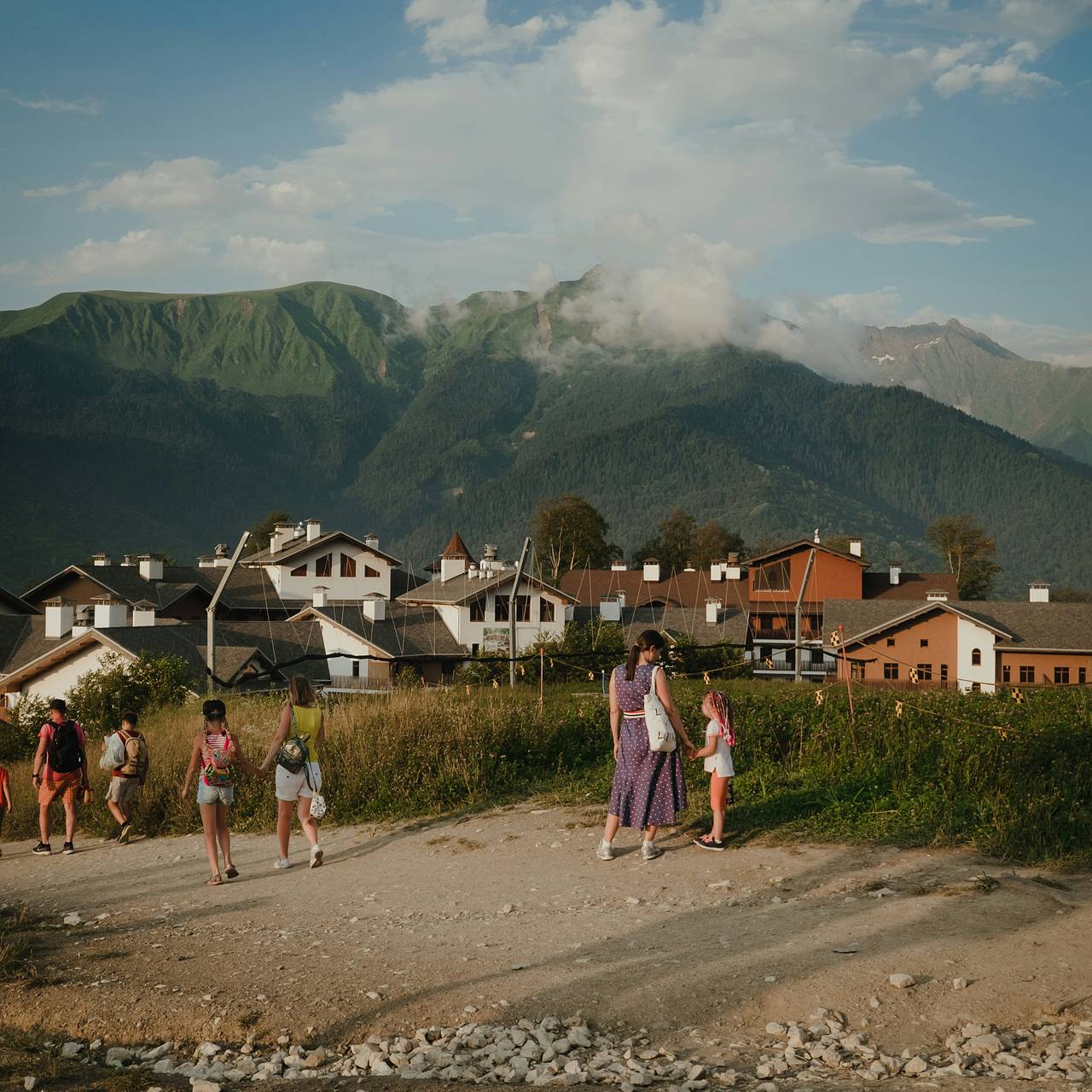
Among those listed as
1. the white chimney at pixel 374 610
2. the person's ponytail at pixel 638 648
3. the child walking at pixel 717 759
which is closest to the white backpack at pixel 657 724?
the person's ponytail at pixel 638 648

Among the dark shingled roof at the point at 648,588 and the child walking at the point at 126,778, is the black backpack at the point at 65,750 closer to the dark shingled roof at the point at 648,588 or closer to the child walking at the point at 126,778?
the child walking at the point at 126,778

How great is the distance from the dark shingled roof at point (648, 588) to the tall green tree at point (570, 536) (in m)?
21.9

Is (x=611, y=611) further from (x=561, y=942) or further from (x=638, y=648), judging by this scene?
(x=561, y=942)

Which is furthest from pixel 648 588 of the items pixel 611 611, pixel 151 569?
pixel 151 569

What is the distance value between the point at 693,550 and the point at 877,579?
35.8 meters

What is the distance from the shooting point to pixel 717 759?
9.80 meters

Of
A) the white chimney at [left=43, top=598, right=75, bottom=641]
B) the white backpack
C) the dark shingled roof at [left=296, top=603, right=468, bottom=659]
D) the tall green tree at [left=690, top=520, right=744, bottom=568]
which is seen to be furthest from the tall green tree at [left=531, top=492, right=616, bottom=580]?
the white backpack

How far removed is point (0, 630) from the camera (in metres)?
41.9

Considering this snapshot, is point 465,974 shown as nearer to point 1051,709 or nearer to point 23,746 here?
point 1051,709

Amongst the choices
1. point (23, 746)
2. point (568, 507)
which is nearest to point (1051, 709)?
point (23, 746)

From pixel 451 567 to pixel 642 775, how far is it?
56.3 meters

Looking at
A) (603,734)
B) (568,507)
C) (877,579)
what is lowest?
(603,734)

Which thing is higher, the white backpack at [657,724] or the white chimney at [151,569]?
the white chimney at [151,569]

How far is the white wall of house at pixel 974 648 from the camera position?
51062 millimetres
